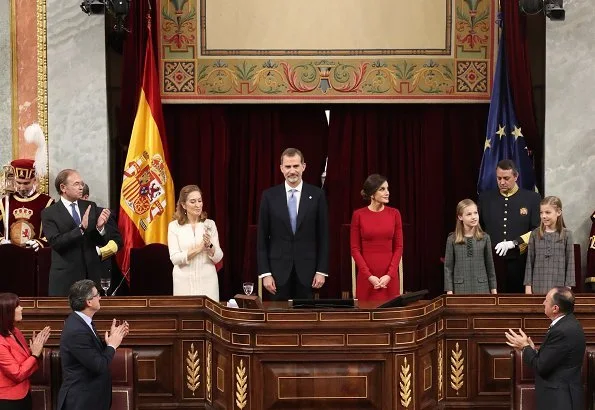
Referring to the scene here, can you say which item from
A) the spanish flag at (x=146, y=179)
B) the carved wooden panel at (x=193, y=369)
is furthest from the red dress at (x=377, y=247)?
the spanish flag at (x=146, y=179)

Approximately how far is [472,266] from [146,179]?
3.09 meters

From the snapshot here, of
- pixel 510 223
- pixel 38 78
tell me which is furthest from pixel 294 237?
pixel 38 78

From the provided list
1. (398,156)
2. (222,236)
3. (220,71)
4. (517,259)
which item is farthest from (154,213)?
(517,259)

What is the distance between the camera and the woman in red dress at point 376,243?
853 cm

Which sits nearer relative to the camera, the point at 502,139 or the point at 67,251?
the point at 67,251

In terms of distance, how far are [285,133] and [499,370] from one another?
3733mm

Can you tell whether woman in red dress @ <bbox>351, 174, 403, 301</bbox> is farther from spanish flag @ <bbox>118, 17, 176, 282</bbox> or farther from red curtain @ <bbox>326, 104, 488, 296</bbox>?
spanish flag @ <bbox>118, 17, 176, 282</bbox>

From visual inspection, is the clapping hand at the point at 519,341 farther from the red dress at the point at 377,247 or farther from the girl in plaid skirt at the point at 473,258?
the red dress at the point at 377,247

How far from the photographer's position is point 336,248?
10.5 metres

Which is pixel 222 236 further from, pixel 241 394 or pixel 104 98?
pixel 241 394

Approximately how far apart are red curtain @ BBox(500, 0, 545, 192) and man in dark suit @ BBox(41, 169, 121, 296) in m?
3.81

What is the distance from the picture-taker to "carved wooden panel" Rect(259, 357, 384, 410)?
7.20m

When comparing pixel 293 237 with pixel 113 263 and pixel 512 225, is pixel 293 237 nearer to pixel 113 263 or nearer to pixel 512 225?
pixel 512 225

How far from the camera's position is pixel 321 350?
23.6 ft
